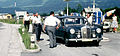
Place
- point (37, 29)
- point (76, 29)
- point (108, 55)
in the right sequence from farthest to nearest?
point (37, 29)
point (76, 29)
point (108, 55)

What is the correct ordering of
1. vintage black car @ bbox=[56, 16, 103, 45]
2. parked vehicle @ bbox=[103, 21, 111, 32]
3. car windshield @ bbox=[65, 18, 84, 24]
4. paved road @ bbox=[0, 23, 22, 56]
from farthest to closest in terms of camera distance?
1. parked vehicle @ bbox=[103, 21, 111, 32]
2. car windshield @ bbox=[65, 18, 84, 24]
3. vintage black car @ bbox=[56, 16, 103, 45]
4. paved road @ bbox=[0, 23, 22, 56]

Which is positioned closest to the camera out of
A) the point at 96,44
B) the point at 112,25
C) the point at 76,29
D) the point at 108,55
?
the point at 108,55

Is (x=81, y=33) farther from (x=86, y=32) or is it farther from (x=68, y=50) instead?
(x=68, y=50)

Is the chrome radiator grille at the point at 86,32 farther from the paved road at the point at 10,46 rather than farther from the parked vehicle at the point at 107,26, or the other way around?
the parked vehicle at the point at 107,26

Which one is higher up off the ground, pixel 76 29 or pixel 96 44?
pixel 76 29

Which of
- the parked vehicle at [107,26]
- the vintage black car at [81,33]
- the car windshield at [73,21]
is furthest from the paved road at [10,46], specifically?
the parked vehicle at [107,26]

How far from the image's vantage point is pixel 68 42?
520 inches

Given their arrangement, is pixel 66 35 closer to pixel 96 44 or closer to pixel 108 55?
pixel 96 44

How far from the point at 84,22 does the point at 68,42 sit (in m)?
2.10

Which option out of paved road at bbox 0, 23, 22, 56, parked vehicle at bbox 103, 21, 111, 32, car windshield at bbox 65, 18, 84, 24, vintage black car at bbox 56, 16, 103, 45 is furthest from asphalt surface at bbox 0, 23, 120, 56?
parked vehicle at bbox 103, 21, 111, 32

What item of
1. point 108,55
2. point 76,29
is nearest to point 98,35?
point 76,29

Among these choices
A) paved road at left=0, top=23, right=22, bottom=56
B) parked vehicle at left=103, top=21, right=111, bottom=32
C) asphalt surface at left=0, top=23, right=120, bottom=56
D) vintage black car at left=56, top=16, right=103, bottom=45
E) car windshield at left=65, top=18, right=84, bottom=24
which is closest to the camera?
asphalt surface at left=0, top=23, right=120, bottom=56

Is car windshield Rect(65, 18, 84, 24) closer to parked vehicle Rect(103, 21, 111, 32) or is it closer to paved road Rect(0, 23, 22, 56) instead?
paved road Rect(0, 23, 22, 56)

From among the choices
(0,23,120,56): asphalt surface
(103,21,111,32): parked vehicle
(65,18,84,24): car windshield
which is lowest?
(103,21,111,32): parked vehicle
